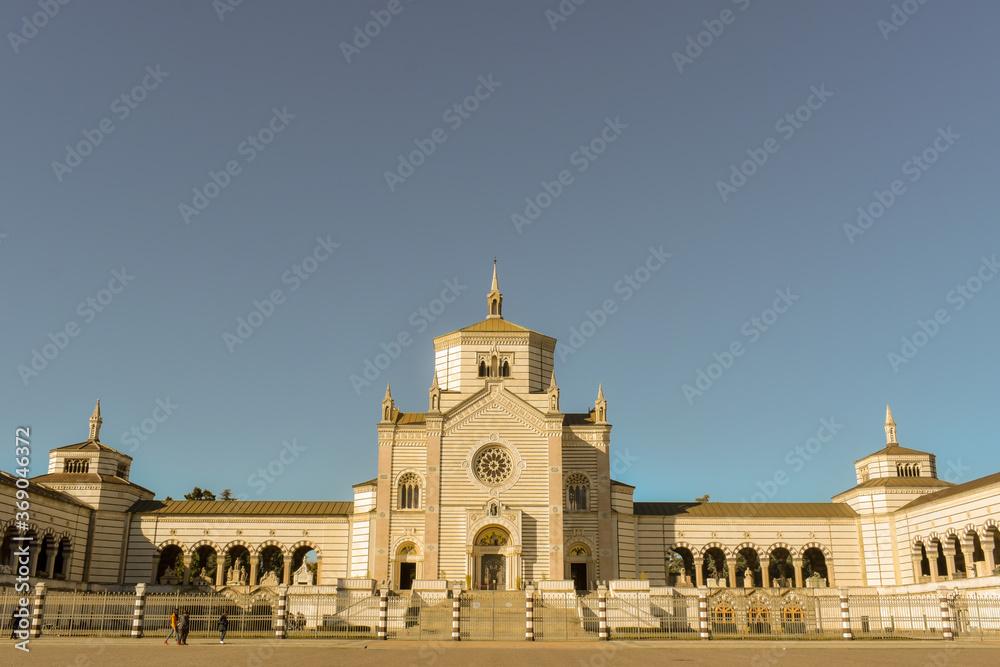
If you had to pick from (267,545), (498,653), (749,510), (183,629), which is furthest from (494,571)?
(498,653)

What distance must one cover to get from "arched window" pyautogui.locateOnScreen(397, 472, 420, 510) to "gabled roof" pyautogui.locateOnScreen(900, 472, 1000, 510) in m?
26.3

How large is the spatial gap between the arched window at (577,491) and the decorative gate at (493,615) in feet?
27.7

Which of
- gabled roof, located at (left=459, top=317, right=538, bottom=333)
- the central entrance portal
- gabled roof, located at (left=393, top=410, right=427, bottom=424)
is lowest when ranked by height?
the central entrance portal

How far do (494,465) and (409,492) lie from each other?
492 centimetres

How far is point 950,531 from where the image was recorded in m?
43.3

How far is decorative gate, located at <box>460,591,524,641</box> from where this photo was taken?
3138cm

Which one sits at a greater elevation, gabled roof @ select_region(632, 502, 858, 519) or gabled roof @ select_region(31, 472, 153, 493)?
gabled roof @ select_region(31, 472, 153, 493)

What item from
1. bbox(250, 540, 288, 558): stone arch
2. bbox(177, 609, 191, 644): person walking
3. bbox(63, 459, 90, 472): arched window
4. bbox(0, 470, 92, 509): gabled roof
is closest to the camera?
bbox(177, 609, 191, 644): person walking

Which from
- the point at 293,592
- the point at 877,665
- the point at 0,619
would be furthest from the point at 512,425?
the point at 877,665

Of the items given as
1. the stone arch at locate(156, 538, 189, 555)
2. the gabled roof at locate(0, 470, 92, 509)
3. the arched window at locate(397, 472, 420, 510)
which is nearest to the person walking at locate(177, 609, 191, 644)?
the gabled roof at locate(0, 470, 92, 509)

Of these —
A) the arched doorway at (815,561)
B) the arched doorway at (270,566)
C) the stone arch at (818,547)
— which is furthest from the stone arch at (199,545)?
the arched doorway at (815,561)

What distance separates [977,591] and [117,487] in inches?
1743

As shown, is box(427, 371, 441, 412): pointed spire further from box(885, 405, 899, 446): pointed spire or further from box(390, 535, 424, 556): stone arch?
box(885, 405, 899, 446): pointed spire

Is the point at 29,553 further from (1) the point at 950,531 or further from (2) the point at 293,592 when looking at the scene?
(1) the point at 950,531
